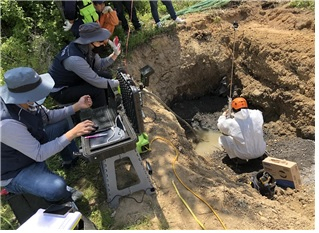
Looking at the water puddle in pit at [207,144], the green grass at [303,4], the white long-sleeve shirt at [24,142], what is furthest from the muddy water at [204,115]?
the white long-sleeve shirt at [24,142]

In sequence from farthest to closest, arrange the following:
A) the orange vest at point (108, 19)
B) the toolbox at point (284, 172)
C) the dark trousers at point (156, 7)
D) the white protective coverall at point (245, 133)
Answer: the dark trousers at point (156, 7), the orange vest at point (108, 19), the white protective coverall at point (245, 133), the toolbox at point (284, 172)

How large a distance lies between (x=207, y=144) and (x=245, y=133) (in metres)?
1.42

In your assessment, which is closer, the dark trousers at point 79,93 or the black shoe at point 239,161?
the dark trousers at point 79,93

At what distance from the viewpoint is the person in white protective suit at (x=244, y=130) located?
4566 mm

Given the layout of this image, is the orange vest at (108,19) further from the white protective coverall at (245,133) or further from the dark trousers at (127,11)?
the white protective coverall at (245,133)

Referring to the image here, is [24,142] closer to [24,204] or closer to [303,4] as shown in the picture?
[24,204]

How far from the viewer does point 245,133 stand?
4617 mm

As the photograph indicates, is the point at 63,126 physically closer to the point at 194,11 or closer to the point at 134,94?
the point at 134,94

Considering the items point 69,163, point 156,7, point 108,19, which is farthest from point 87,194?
point 156,7

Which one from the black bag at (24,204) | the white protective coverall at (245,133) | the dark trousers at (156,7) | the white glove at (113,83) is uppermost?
the dark trousers at (156,7)

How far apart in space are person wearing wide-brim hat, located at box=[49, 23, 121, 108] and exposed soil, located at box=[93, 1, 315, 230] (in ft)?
3.14

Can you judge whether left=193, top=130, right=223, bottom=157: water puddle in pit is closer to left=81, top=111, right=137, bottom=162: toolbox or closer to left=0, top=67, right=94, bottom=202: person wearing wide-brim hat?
left=81, top=111, right=137, bottom=162: toolbox

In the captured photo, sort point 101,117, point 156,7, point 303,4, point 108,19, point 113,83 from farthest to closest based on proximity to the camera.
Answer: point 303,4 < point 156,7 < point 108,19 < point 113,83 < point 101,117

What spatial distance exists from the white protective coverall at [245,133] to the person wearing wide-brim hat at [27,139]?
7.96ft
